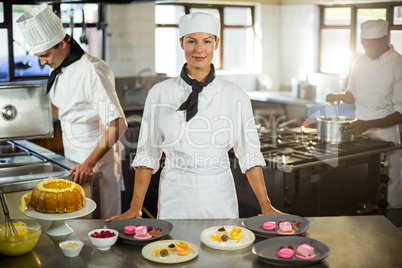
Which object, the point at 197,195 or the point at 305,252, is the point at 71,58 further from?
the point at 305,252

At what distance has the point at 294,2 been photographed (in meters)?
7.67

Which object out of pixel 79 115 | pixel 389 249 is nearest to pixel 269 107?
pixel 79 115

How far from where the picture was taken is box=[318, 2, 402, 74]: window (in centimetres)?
655

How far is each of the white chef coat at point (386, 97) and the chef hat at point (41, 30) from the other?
7.93ft

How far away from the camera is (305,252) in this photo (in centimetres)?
175

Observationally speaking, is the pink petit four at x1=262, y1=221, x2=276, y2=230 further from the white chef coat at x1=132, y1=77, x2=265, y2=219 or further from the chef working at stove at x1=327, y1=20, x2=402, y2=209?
the chef working at stove at x1=327, y1=20, x2=402, y2=209

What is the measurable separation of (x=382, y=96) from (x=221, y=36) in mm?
3849

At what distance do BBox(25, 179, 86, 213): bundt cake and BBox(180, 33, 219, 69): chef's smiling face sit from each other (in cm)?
79

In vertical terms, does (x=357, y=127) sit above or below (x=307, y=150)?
above

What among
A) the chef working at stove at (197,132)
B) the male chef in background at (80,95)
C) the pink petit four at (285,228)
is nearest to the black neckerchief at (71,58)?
the male chef in background at (80,95)

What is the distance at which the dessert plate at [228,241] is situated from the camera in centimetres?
183

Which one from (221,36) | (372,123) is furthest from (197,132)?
(221,36)

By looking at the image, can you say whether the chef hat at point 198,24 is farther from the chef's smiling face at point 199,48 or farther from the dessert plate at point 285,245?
the dessert plate at point 285,245

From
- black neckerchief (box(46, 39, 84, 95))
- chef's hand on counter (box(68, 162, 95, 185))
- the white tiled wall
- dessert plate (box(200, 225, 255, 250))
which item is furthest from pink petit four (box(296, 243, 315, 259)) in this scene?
the white tiled wall
